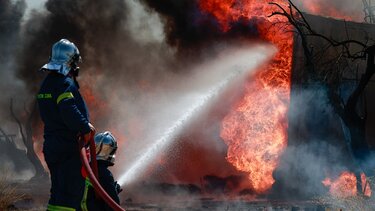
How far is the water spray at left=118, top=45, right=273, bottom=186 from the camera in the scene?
1723 centimetres

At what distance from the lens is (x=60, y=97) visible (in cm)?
491

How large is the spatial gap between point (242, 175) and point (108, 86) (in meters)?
7.36

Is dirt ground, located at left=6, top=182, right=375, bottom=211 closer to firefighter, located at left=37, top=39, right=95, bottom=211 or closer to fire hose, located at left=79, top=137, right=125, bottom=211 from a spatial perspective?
firefighter, located at left=37, top=39, right=95, bottom=211

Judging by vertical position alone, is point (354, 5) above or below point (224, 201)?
above

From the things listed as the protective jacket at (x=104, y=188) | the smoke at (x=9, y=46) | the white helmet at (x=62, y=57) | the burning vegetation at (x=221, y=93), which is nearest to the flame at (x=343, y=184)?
the burning vegetation at (x=221, y=93)

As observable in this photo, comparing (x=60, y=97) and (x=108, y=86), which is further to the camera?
(x=108, y=86)

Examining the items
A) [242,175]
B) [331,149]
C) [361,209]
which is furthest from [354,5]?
[361,209]

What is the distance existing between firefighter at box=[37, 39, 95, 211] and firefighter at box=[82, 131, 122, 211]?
0.40 feet

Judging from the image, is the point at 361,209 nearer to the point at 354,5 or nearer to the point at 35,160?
the point at 354,5

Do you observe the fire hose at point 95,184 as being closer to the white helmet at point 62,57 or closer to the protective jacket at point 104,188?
the protective jacket at point 104,188

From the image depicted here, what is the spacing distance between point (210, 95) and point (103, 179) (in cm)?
1365

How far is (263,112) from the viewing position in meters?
16.6

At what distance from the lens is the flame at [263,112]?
1633cm

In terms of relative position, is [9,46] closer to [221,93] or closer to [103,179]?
[221,93]
